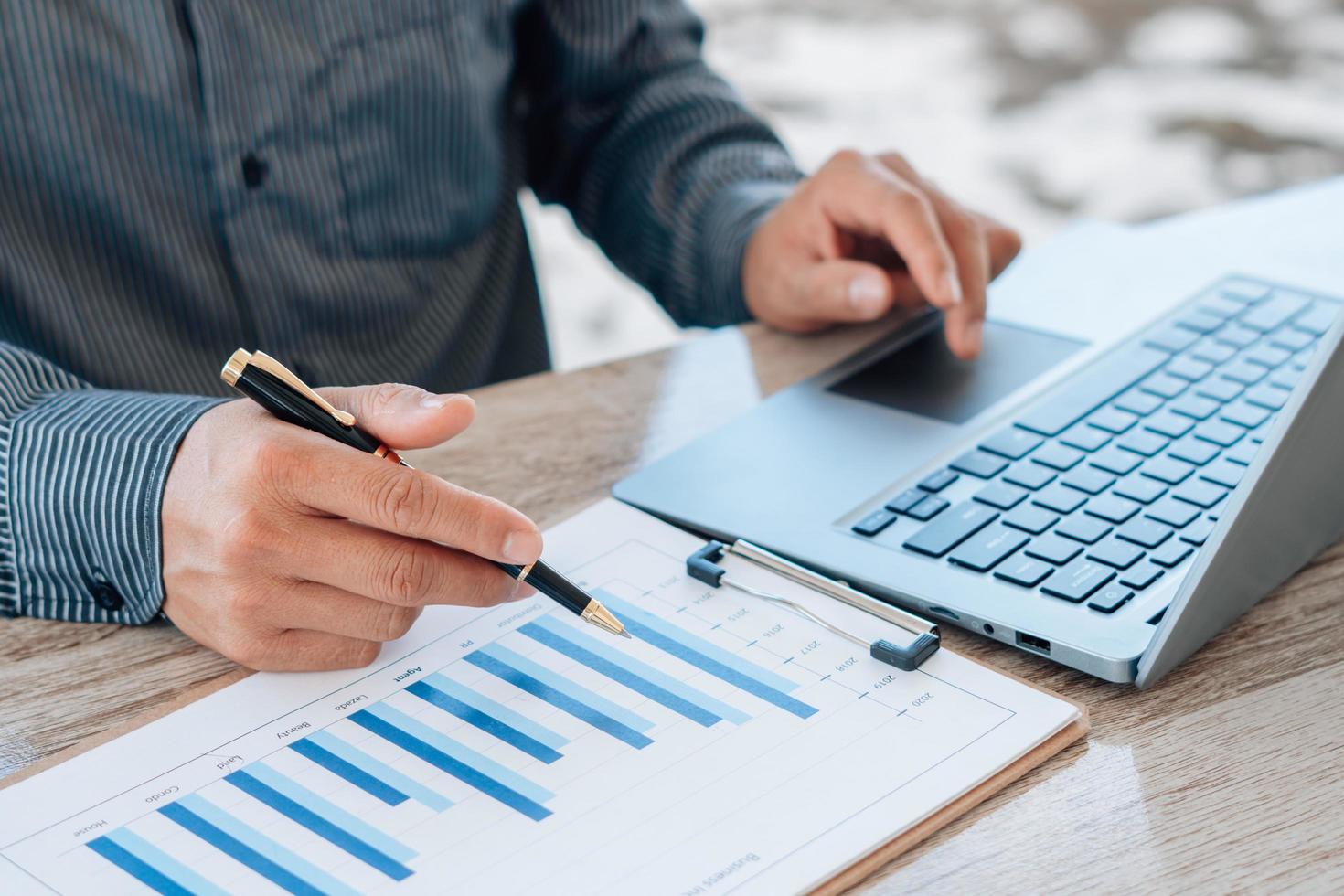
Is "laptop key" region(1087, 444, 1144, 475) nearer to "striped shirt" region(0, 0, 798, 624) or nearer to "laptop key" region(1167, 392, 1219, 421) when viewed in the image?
"laptop key" region(1167, 392, 1219, 421)

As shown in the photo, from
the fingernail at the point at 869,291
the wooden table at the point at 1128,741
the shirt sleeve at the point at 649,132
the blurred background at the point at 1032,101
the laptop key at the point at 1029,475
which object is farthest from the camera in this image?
the blurred background at the point at 1032,101

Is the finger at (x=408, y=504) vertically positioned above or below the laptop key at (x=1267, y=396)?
above

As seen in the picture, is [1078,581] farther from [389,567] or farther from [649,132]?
[649,132]

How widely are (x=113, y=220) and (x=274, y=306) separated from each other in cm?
13

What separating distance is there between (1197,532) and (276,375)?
43cm

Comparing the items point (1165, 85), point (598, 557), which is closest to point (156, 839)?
point (598, 557)

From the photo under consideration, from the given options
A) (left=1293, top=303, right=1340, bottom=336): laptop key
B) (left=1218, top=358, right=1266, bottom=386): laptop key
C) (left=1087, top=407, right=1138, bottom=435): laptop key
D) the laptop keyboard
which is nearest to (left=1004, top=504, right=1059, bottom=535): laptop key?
the laptop keyboard

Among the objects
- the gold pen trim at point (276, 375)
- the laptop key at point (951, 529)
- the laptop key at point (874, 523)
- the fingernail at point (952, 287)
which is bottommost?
the laptop key at point (951, 529)

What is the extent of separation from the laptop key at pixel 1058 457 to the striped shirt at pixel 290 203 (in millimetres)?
398

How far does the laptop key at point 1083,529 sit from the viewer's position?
605 mm

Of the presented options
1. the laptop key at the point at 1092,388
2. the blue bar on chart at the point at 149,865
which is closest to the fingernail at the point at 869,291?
the laptop key at the point at 1092,388

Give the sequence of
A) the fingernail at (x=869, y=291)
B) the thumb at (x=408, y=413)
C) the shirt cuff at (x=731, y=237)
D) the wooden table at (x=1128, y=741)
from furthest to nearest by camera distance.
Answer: the shirt cuff at (x=731, y=237) → the fingernail at (x=869, y=291) → the thumb at (x=408, y=413) → the wooden table at (x=1128, y=741)

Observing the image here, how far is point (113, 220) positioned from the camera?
941 mm

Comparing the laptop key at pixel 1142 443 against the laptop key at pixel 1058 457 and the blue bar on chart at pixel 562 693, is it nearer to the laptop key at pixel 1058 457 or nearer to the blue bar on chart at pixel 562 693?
the laptop key at pixel 1058 457
